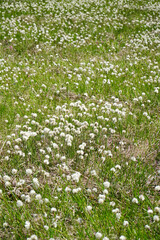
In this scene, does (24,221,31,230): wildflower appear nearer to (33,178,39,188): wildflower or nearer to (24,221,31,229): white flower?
(24,221,31,229): white flower

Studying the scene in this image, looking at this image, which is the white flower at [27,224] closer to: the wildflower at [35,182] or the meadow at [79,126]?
the meadow at [79,126]

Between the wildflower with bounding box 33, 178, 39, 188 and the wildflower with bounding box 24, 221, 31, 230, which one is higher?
the wildflower with bounding box 33, 178, 39, 188

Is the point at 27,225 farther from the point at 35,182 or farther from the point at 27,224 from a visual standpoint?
Result: the point at 35,182

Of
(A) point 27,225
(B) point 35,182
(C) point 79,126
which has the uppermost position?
(C) point 79,126

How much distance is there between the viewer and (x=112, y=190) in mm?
3254

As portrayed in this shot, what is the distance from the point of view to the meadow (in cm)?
281

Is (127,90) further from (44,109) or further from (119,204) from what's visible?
(119,204)

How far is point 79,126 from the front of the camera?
4445mm

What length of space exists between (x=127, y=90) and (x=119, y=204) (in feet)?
10.6

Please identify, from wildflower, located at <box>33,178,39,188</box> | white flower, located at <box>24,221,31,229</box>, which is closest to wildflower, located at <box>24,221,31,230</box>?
white flower, located at <box>24,221,31,229</box>

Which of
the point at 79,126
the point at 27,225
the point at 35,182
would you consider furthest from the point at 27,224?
the point at 79,126

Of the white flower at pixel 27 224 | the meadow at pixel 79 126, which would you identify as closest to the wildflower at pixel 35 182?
the meadow at pixel 79 126

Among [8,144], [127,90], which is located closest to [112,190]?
[8,144]

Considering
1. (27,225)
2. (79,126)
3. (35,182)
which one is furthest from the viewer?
(79,126)
